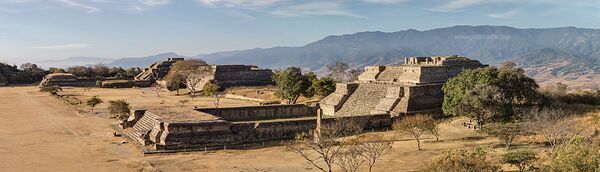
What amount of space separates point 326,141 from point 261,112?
14.9 m

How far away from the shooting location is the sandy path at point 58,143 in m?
Answer: 24.9

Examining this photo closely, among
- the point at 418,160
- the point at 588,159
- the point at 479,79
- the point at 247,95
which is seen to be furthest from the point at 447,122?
the point at 247,95

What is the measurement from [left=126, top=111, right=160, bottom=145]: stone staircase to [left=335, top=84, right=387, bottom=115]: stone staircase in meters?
14.3

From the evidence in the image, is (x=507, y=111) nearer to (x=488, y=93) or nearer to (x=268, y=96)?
(x=488, y=93)

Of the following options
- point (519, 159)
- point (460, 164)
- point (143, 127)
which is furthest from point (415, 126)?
point (143, 127)

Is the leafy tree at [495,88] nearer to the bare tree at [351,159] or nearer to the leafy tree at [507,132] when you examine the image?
the leafy tree at [507,132]

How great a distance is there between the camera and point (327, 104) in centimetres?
4338

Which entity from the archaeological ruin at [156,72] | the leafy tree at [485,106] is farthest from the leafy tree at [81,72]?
the leafy tree at [485,106]

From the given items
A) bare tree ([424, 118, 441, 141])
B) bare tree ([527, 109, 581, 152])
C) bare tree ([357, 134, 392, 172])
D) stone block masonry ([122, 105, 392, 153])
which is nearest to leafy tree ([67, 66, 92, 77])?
stone block masonry ([122, 105, 392, 153])

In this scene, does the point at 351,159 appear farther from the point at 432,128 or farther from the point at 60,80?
the point at 60,80

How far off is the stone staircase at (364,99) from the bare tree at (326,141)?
22.1 ft

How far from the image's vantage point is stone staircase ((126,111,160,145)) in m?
30.7

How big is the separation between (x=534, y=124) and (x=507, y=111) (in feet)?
17.0

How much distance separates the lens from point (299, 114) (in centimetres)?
4241
